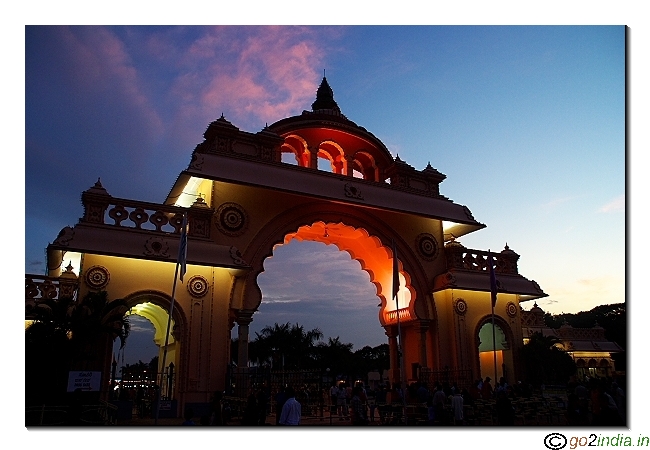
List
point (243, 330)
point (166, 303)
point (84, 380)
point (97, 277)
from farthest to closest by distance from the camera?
point (243, 330), point (166, 303), point (97, 277), point (84, 380)

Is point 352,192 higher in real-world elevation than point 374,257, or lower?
higher

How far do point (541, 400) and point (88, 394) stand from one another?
1014 cm

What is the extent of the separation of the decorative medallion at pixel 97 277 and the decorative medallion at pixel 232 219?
308 cm

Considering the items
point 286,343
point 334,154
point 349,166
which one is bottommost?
point 286,343

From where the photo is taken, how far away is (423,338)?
16859 millimetres

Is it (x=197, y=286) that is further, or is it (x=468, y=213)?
(x=468, y=213)

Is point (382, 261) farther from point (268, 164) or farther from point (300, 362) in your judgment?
point (300, 362)

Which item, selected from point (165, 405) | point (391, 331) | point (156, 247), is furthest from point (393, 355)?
point (156, 247)

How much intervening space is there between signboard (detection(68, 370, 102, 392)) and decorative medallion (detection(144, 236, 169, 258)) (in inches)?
118

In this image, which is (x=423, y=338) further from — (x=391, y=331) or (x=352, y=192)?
(x=352, y=192)

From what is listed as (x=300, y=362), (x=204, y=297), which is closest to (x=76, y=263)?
(x=204, y=297)

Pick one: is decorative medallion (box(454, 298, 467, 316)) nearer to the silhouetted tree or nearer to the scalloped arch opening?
the scalloped arch opening

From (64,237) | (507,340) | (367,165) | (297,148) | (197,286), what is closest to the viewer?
(64,237)

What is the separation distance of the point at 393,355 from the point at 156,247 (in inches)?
358
